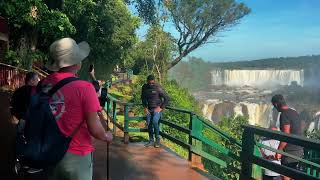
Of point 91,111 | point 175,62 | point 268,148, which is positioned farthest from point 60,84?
point 175,62

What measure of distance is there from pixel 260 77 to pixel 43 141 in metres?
63.7

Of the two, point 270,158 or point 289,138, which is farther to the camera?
point 270,158

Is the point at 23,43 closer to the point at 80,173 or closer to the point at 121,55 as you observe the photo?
the point at 121,55

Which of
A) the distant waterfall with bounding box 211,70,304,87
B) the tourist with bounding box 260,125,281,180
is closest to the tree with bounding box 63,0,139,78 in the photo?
the tourist with bounding box 260,125,281,180

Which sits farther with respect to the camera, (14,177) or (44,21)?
(44,21)

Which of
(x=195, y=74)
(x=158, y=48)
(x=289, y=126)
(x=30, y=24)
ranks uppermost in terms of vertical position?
(x=30, y=24)

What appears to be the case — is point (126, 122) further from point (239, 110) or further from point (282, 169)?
point (239, 110)

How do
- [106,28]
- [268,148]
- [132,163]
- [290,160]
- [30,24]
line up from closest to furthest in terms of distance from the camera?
[268,148], [290,160], [132,163], [30,24], [106,28]

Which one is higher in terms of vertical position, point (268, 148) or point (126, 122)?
point (268, 148)

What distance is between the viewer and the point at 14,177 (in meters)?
6.70

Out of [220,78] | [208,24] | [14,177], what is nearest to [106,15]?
[208,24]

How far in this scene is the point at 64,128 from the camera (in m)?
2.80

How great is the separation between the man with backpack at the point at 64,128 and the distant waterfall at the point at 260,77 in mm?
61922

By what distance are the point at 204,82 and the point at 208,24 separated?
28126mm
